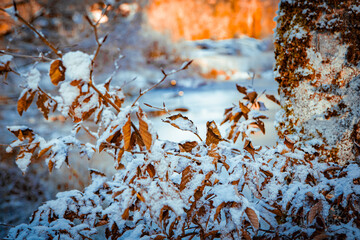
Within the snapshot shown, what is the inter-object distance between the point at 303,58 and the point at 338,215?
649 millimetres

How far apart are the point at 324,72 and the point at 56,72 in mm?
908

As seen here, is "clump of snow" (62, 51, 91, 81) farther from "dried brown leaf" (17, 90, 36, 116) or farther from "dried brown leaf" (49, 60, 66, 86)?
"dried brown leaf" (17, 90, 36, 116)

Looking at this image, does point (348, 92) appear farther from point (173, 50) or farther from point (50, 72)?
point (173, 50)

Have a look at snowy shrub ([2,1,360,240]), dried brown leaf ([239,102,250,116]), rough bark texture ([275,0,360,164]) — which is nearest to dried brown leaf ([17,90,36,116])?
snowy shrub ([2,1,360,240])

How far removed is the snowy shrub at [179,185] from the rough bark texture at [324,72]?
10cm

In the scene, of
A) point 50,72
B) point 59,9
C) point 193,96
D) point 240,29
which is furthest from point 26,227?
point 193,96

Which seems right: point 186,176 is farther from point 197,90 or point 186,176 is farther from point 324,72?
point 197,90

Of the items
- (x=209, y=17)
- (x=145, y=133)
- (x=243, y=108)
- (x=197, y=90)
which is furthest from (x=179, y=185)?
(x=197, y=90)

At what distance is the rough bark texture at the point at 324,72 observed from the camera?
808 mm

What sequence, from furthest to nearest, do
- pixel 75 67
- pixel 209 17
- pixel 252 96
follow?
1. pixel 209 17
2. pixel 252 96
3. pixel 75 67

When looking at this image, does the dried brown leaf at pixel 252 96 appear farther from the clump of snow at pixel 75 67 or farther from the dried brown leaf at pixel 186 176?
the clump of snow at pixel 75 67

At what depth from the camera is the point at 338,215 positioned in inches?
34.8

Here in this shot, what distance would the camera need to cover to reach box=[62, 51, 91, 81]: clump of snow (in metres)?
A: 0.51

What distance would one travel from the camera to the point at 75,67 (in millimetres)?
516
